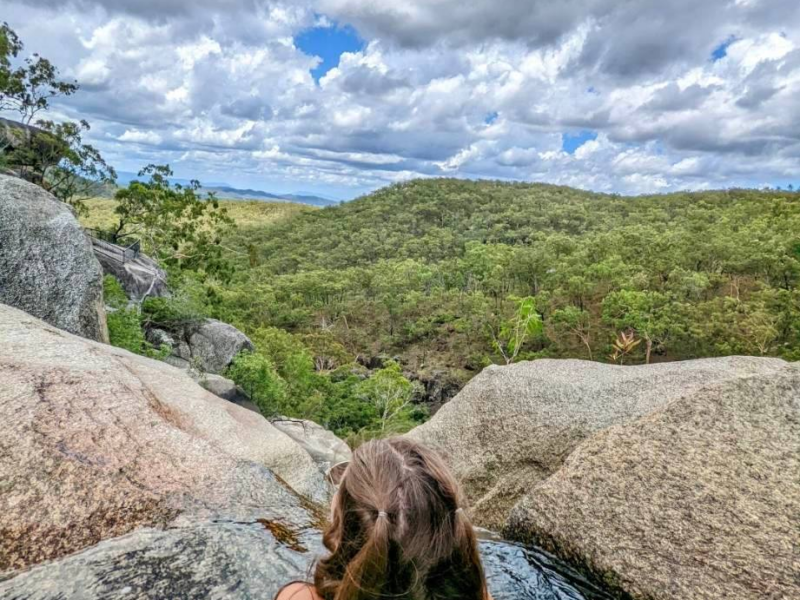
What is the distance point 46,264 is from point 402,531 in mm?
14567

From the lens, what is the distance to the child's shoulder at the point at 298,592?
2.91 metres

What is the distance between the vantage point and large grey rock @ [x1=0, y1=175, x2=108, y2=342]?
42.7 ft

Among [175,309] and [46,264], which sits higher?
[46,264]

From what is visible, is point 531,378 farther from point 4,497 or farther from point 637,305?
point 637,305

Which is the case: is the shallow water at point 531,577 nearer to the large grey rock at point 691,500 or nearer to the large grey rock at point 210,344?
the large grey rock at point 691,500

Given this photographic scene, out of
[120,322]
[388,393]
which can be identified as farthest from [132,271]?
[388,393]

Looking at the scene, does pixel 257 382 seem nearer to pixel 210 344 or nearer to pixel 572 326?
pixel 210 344

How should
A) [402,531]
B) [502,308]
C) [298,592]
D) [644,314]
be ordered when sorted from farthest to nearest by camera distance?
[502,308] < [644,314] < [298,592] < [402,531]

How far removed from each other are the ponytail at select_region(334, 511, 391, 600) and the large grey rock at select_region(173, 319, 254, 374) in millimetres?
28493

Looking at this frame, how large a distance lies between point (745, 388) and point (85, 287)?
15.0 m

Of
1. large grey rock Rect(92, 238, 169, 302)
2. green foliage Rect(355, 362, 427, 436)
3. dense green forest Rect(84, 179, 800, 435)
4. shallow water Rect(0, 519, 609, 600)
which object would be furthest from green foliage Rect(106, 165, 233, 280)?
shallow water Rect(0, 519, 609, 600)

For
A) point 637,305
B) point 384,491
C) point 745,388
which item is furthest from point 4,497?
point 637,305

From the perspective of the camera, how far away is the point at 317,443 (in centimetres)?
1734

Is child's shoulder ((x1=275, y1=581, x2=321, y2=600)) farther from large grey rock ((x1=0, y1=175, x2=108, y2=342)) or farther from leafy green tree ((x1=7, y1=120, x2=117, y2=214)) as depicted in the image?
leafy green tree ((x1=7, y1=120, x2=117, y2=214))
